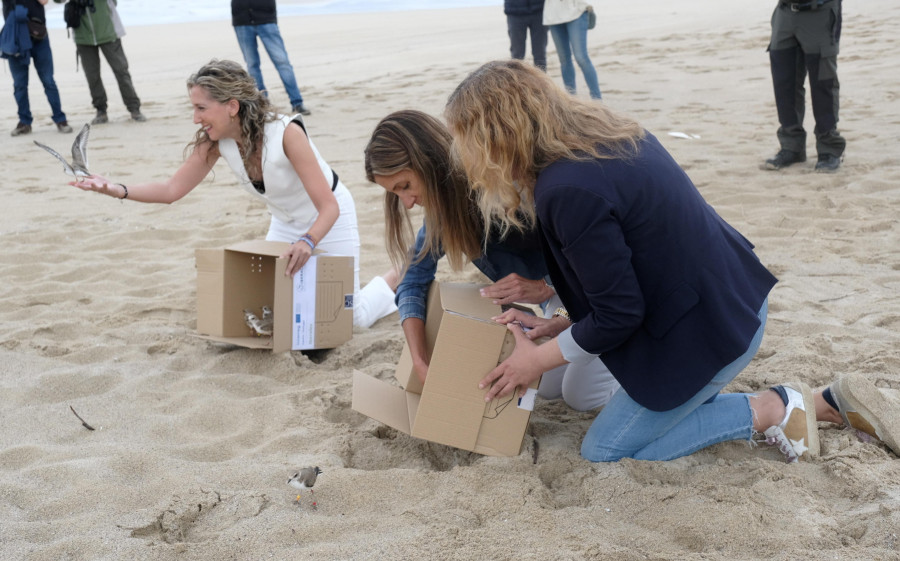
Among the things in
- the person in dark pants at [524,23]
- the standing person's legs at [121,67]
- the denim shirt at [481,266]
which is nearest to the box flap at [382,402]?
the denim shirt at [481,266]

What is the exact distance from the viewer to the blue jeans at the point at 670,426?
2.01 m

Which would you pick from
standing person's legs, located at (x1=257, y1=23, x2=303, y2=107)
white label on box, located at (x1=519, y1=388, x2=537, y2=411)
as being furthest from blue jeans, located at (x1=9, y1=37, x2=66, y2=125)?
white label on box, located at (x1=519, y1=388, x2=537, y2=411)

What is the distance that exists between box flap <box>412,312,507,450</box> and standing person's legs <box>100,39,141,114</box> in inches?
262

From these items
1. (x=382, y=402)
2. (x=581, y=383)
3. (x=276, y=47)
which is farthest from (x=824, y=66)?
(x=276, y=47)

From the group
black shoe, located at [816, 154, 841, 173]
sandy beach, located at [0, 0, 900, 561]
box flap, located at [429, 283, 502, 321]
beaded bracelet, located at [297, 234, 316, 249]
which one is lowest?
sandy beach, located at [0, 0, 900, 561]

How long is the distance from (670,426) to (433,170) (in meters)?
0.92

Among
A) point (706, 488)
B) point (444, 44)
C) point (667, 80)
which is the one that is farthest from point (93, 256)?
point (444, 44)

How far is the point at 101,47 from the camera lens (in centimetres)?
771

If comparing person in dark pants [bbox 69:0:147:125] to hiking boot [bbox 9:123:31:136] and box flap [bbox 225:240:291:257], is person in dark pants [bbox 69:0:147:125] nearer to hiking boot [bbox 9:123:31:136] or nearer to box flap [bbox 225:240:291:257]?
hiking boot [bbox 9:123:31:136]

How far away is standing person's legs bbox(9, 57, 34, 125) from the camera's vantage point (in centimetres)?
727

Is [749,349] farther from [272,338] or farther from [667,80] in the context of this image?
[667,80]

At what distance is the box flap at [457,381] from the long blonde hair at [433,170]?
0.27m

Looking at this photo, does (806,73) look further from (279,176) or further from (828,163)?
(279,176)

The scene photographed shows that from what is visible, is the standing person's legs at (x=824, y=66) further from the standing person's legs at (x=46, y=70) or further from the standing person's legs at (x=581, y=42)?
the standing person's legs at (x=46, y=70)
